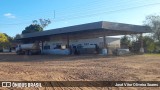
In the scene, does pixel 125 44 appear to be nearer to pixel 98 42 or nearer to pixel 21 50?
pixel 98 42

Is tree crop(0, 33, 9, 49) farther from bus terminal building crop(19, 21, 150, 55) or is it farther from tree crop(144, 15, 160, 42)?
tree crop(144, 15, 160, 42)

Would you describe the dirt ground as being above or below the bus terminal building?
below

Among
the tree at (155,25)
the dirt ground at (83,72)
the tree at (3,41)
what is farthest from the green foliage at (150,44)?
the tree at (3,41)

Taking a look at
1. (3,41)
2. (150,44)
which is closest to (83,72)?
Result: (150,44)

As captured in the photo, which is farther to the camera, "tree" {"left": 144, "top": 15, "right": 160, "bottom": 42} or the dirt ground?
"tree" {"left": 144, "top": 15, "right": 160, "bottom": 42}

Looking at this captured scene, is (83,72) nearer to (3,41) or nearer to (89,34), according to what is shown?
(89,34)

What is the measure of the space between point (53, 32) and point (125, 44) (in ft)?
74.1

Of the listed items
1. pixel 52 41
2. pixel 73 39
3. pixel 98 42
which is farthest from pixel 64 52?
pixel 52 41

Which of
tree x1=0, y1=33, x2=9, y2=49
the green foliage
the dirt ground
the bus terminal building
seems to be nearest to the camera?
the dirt ground

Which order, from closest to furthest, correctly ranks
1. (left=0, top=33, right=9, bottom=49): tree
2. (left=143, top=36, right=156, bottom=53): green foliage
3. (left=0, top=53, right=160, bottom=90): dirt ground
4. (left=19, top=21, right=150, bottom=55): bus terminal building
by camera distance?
(left=0, top=53, right=160, bottom=90): dirt ground, (left=19, top=21, right=150, bottom=55): bus terminal building, (left=143, top=36, right=156, bottom=53): green foliage, (left=0, top=33, right=9, bottom=49): tree

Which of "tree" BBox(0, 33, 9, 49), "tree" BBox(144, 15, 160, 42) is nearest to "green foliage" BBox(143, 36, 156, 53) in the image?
"tree" BBox(144, 15, 160, 42)

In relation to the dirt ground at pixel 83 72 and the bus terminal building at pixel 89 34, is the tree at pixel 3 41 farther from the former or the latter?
the dirt ground at pixel 83 72

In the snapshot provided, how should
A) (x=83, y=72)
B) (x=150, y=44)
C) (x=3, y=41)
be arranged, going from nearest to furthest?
(x=83, y=72) → (x=150, y=44) → (x=3, y=41)

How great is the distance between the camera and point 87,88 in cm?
1067
